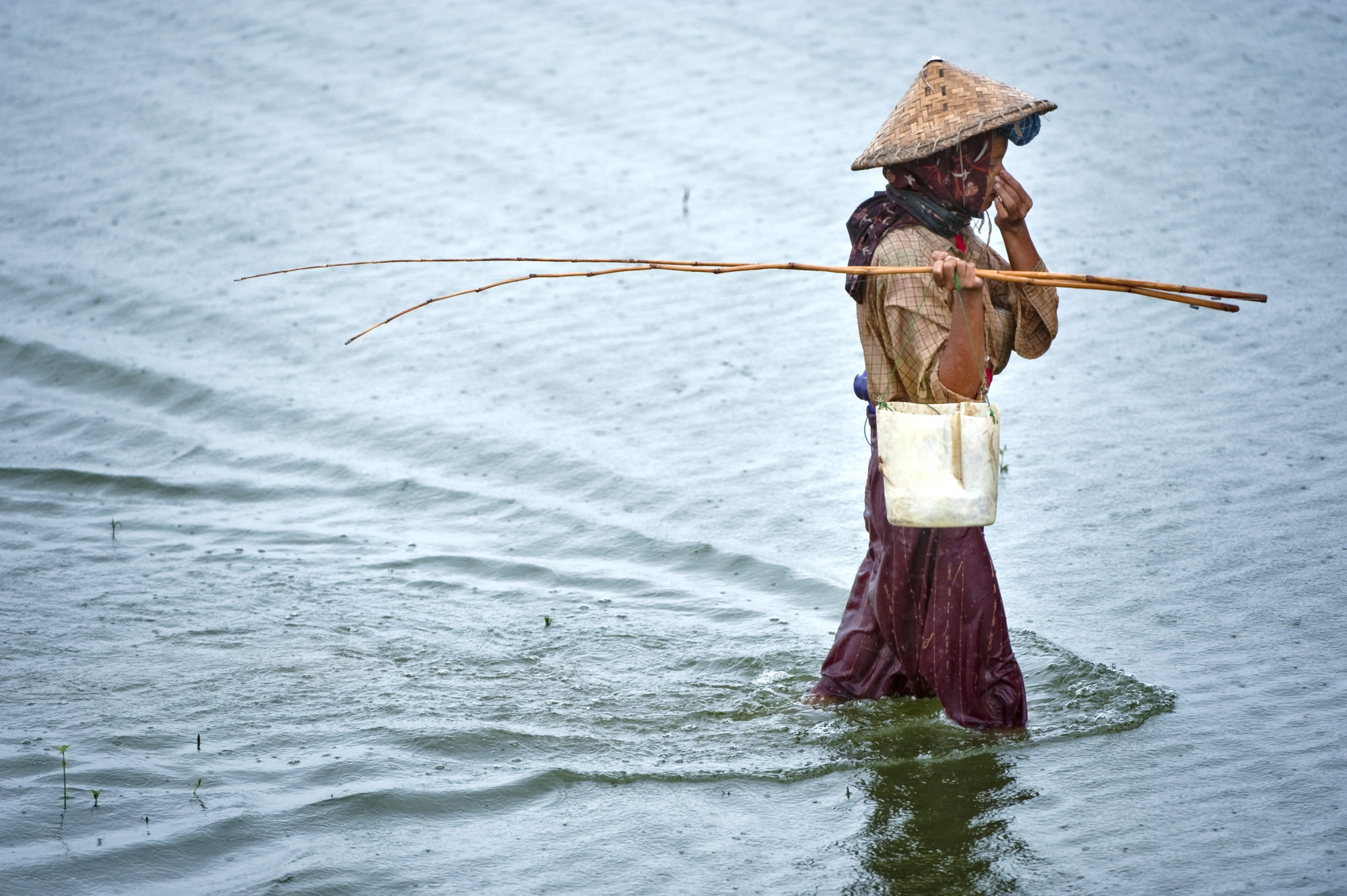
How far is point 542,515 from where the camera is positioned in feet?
20.6

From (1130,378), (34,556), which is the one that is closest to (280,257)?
(34,556)

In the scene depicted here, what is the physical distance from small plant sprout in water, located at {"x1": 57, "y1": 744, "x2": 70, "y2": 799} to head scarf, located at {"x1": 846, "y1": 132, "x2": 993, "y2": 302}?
2495 millimetres

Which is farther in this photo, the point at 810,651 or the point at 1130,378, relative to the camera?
the point at 1130,378

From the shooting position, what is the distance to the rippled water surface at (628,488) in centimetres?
384

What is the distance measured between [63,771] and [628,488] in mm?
2846

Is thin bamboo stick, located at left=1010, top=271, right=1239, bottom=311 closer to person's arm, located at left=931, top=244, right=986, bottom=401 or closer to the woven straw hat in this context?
person's arm, located at left=931, top=244, right=986, bottom=401

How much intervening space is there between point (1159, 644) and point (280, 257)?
665 cm

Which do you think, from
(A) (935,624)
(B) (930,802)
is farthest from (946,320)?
(B) (930,802)

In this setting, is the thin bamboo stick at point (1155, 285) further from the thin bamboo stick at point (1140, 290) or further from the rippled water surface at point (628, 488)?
the rippled water surface at point (628, 488)

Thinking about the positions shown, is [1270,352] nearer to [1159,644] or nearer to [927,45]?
[1159,644]

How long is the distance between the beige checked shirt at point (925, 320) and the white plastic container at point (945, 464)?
0.12 metres

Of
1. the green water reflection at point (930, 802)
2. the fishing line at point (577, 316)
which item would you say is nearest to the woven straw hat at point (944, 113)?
the green water reflection at point (930, 802)

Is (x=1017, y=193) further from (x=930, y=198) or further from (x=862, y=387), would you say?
(x=862, y=387)

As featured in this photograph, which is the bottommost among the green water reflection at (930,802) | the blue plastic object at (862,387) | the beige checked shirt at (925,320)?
the green water reflection at (930,802)
